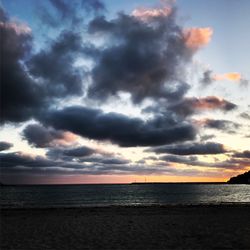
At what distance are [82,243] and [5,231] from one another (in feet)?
23.9

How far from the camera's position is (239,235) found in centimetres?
1889

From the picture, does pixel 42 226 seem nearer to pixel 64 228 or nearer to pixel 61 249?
pixel 64 228

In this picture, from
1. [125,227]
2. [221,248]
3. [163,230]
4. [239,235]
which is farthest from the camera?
[125,227]

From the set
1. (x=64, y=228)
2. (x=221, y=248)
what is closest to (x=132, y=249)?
(x=221, y=248)

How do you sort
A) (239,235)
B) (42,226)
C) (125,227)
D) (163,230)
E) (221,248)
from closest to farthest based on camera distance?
1. (221,248)
2. (239,235)
3. (163,230)
4. (125,227)
5. (42,226)

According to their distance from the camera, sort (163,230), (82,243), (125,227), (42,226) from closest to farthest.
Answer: (82,243) → (163,230) → (125,227) → (42,226)

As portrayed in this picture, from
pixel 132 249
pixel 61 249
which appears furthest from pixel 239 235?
pixel 61 249

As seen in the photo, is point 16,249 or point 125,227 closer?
point 16,249

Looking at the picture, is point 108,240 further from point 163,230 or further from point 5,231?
point 5,231

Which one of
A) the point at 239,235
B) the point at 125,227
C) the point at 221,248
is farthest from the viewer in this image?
the point at 125,227

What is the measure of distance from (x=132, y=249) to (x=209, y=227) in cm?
889

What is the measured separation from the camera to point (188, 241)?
682 inches

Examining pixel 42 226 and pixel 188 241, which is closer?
pixel 188 241

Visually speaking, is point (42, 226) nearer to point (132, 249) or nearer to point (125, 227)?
point (125, 227)
